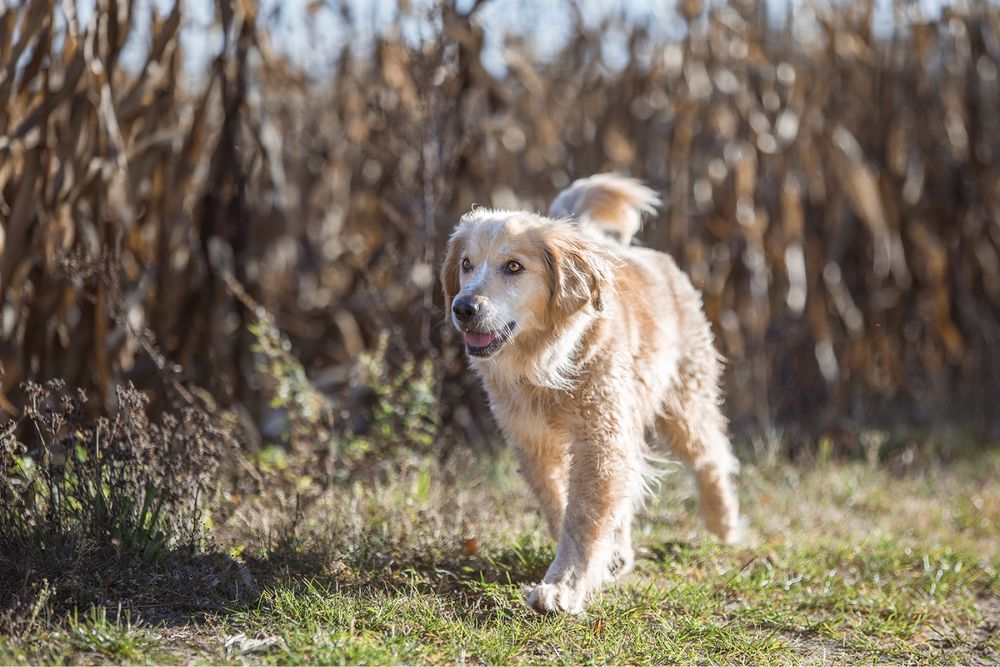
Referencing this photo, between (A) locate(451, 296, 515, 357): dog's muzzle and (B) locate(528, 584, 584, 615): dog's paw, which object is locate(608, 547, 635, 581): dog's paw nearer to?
(B) locate(528, 584, 584, 615): dog's paw

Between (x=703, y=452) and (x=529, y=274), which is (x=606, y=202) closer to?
(x=529, y=274)

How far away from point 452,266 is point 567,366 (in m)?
0.66

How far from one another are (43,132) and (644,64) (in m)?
4.20

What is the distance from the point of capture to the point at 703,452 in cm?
461

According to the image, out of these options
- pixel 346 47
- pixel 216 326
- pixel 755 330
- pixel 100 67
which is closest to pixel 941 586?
pixel 755 330

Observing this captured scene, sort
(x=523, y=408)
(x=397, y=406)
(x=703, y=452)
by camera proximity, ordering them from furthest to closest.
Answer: (x=397, y=406) → (x=703, y=452) → (x=523, y=408)

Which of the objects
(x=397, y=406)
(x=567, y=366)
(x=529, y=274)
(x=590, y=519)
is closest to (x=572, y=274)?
(x=529, y=274)

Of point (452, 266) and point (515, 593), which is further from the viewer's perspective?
point (452, 266)

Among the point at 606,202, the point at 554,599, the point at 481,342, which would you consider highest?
the point at 606,202

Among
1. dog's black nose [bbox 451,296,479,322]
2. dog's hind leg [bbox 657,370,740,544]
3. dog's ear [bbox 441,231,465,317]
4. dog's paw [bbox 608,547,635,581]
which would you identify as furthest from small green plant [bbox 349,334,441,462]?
dog's black nose [bbox 451,296,479,322]

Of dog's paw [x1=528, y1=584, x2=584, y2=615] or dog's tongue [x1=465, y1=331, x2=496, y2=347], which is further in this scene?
dog's tongue [x1=465, y1=331, x2=496, y2=347]

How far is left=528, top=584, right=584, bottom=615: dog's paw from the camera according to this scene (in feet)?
11.0

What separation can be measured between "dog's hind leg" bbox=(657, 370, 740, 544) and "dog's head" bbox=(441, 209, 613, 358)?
1.00 m

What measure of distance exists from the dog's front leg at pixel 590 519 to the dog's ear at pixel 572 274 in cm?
52
